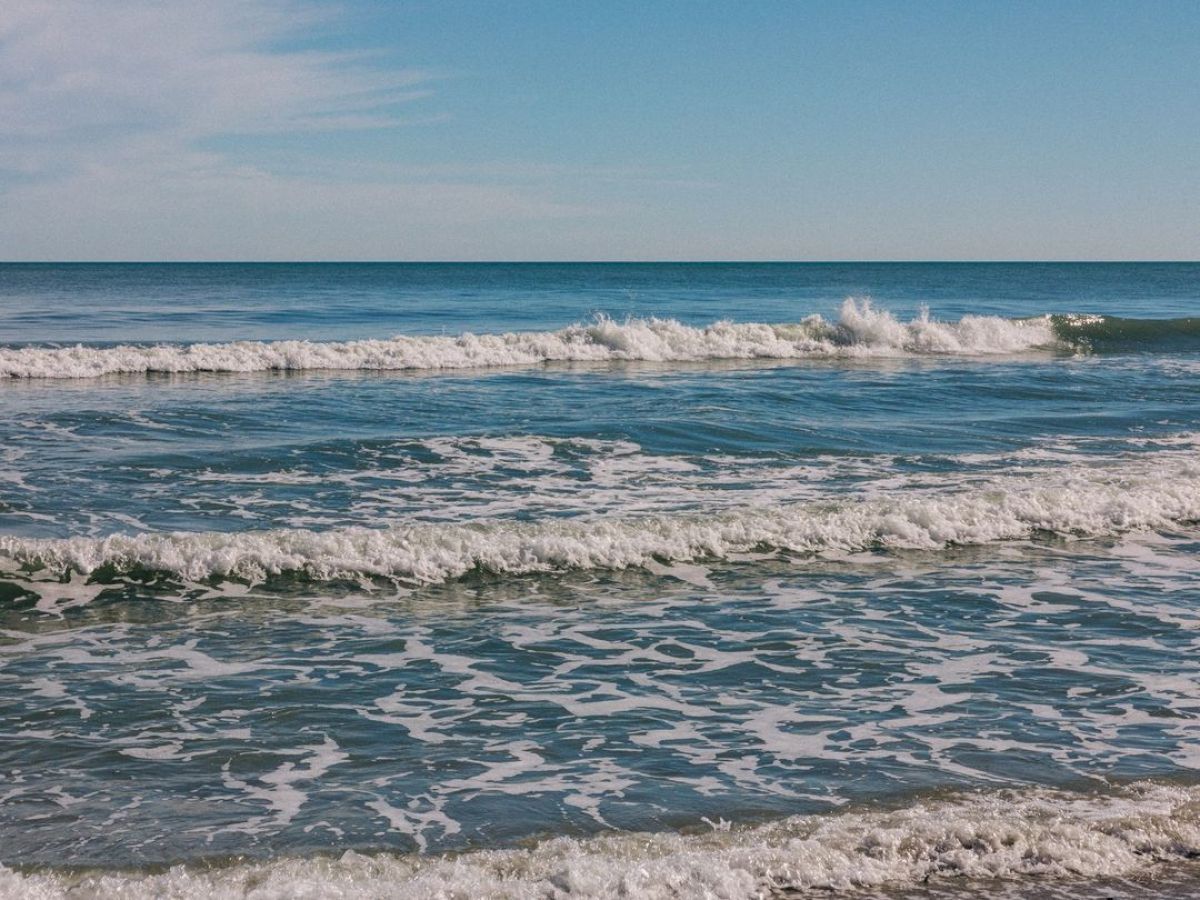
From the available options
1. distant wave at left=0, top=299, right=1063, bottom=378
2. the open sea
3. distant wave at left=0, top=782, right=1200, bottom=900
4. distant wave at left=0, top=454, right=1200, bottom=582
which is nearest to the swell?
distant wave at left=0, top=299, right=1063, bottom=378

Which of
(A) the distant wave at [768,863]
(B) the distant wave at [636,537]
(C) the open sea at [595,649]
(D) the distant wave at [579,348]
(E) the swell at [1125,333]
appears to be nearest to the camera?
(A) the distant wave at [768,863]

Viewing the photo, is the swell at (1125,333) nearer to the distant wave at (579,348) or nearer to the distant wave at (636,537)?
the distant wave at (579,348)

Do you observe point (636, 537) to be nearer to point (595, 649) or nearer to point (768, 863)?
point (595, 649)

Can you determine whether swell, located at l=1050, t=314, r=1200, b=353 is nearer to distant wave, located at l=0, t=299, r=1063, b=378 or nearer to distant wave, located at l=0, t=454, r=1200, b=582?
distant wave, located at l=0, t=299, r=1063, b=378

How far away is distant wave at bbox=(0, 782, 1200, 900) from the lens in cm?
522

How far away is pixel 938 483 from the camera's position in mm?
14398

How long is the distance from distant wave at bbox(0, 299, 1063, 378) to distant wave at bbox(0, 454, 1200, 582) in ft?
52.6

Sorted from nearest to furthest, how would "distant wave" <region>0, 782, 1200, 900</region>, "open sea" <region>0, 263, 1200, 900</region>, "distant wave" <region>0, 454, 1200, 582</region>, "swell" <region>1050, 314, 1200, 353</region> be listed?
1. "distant wave" <region>0, 782, 1200, 900</region>
2. "open sea" <region>0, 263, 1200, 900</region>
3. "distant wave" <region>0, 454, 1200, 582</region>
4. "swell" <region>1050, 314, 1200, 353</region>

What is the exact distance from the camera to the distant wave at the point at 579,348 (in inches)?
1036

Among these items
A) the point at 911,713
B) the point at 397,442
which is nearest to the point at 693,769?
the point at 911,713

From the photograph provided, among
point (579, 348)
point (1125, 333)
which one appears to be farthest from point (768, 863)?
point (1125, 333)

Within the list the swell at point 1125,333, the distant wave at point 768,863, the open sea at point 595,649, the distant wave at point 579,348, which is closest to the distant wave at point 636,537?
the open sea at point 595,649

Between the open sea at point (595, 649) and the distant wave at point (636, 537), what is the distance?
4 cm

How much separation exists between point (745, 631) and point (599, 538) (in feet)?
8.30
